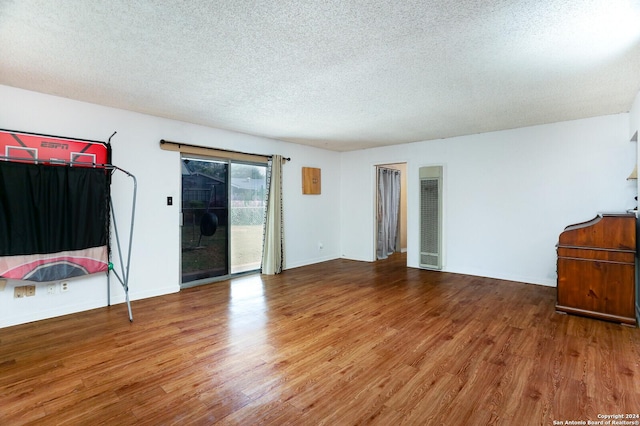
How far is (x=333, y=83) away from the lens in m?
3.08

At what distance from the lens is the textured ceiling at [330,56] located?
6.32 feet

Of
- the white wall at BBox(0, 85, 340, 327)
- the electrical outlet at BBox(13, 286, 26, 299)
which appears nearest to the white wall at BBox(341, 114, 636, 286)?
the white wall at BBox(0, 85, 340, 327)

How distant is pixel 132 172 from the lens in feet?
13.1

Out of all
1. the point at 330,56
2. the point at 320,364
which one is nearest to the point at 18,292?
the point at 320,364

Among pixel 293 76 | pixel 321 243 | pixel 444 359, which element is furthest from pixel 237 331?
pixel 321 243

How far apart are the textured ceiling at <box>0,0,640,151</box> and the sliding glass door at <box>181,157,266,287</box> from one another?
1.10m

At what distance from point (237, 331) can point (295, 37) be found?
8.73 ft

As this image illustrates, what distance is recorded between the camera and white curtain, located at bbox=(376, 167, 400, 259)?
701 centimetres

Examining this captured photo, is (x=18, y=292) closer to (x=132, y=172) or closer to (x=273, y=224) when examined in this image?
(x=132, y=172)

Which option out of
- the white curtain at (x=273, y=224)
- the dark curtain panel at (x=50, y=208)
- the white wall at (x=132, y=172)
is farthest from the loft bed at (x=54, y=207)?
the white curtain at (x=273, y=224)

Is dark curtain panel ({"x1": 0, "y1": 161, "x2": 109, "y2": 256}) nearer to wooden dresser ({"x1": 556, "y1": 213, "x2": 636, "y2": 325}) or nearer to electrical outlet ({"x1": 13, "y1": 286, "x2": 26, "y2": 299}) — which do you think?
electrical outlet ({"x1": 13, "y1": 286, "x2": 26, "y2": 299})

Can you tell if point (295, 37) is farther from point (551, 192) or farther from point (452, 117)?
point (551, 192)

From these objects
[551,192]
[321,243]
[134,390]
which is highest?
[551,192]

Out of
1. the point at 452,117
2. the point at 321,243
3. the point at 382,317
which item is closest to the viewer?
the point at 382,317
